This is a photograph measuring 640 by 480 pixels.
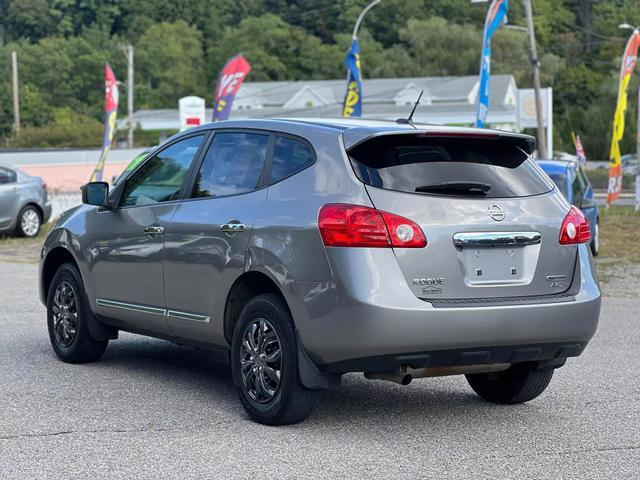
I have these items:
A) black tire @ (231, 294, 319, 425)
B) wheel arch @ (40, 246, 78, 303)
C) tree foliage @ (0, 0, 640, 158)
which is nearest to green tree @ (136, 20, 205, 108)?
tree foliage @ (0, 0, 640, 158)

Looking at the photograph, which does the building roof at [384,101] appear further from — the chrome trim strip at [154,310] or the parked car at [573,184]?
the chrome trim strip at [154,310]

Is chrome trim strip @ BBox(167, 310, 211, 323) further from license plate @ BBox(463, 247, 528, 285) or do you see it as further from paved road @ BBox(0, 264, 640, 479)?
license plate @ BBox(463, 247, 528, 285)

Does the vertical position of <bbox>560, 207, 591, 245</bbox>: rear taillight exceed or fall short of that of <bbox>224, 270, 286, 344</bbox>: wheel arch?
it exceeds it

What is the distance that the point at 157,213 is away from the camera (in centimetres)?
820

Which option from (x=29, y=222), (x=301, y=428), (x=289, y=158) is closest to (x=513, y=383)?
(x=301, y=428)

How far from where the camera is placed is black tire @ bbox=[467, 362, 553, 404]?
7.66 meters

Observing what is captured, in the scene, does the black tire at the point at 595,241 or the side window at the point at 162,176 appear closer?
the side window at the point at 162,176

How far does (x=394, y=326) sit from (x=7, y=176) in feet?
61.1

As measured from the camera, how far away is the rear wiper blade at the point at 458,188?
6.81m

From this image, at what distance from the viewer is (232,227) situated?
7340mm

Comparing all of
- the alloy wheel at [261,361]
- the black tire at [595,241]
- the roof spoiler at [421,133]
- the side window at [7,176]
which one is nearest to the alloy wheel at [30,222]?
the side window at [7,176]

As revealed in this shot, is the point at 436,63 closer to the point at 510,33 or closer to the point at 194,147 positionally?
the point at 510,33

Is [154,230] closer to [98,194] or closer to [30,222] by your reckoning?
[98,194]

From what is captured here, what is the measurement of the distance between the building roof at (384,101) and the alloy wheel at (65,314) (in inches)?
2802
